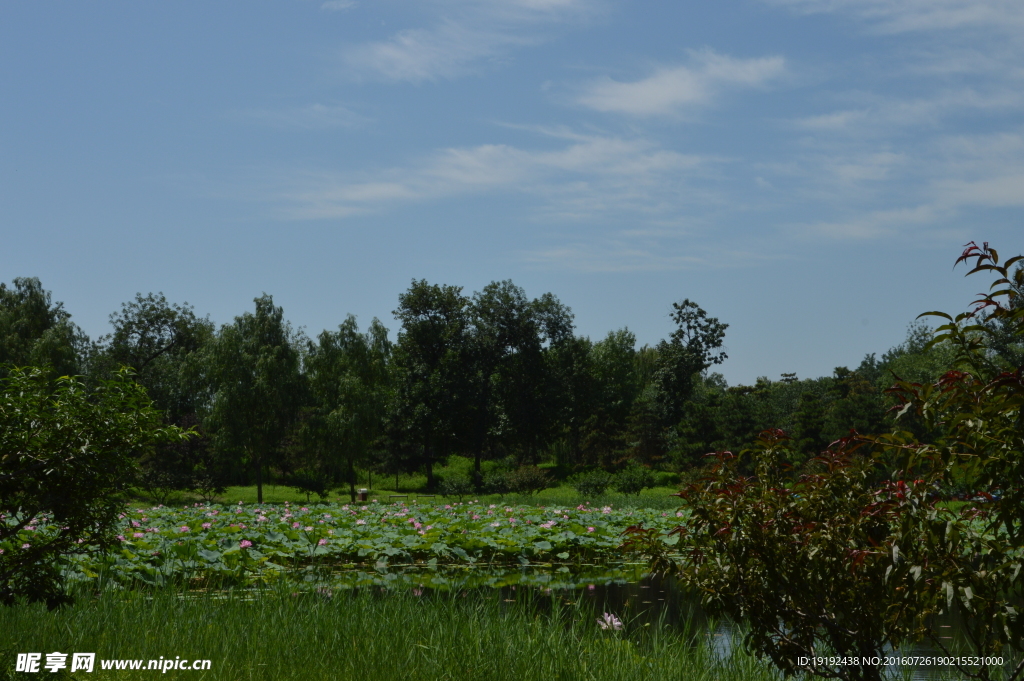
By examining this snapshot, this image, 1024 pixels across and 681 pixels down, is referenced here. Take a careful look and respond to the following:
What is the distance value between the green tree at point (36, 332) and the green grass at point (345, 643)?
3113 cm

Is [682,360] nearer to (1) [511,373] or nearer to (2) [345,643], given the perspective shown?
(1) [511,373]

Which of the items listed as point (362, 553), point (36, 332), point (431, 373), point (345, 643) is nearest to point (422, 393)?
point (431, 373)

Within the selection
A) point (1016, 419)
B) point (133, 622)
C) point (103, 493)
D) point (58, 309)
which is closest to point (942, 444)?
point (1016, 419)

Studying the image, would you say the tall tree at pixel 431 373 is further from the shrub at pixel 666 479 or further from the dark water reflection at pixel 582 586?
the dark water reflection at pixel 582 586

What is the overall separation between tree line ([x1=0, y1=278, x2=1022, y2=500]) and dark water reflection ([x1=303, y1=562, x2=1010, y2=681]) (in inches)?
882

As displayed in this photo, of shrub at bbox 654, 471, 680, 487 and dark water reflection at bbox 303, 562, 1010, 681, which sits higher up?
dark water reflection at bbox 303, 562, 1010, 681

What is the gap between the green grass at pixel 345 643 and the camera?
4805mm

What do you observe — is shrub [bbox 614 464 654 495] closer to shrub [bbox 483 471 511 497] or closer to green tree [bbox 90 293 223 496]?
shrub [bbox 483 471 511 497]

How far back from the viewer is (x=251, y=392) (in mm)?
30641

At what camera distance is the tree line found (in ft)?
105

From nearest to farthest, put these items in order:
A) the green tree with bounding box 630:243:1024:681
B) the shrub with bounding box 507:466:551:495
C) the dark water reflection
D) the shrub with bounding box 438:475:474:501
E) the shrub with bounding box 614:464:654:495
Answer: the green tree with bounding box 630:243:1024:681 < the dark water reflection < the shrub with bounding box 614:464:654:495 < the shrub with bounding box 507:466:551:495 < the shrub with bounding box 438:475:474:501

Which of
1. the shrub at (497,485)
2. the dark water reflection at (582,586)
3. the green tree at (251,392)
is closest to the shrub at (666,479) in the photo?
the shrub at (497,485)

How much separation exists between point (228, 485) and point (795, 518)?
128ft

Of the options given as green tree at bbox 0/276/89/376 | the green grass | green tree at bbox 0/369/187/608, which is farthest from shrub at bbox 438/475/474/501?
green tree at bbox 0/369/187/608
